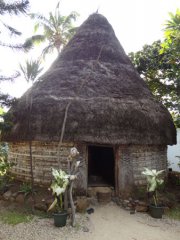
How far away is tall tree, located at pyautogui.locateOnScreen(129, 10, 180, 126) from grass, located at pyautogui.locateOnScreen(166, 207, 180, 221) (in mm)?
3777

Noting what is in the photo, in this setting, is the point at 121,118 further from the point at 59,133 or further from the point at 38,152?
the point at 38,152

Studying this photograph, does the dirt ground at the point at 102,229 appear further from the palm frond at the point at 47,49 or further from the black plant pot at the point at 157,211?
the palm frond at the point at 47,49

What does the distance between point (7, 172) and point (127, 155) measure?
202 inches

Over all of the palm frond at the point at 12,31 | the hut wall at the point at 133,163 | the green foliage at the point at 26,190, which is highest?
the palm frond at the point at 12,31

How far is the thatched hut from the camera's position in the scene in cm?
805

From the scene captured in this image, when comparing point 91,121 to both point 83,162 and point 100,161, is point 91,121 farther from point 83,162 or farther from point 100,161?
point 100,161

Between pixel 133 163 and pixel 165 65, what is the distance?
7.49 meters

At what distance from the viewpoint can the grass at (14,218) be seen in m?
6.60

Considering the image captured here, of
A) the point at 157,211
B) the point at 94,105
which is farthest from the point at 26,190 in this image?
the point at 157,211

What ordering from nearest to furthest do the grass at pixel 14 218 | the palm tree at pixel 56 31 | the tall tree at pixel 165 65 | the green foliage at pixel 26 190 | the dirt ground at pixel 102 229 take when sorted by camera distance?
1. the dirt ground at pixel 102 229
2. the grass at pixel 14 218
3. the green foliage at pixel 26 190
4. the tall tree at pixel 165 65
5. the palm tree at pixel 56 31

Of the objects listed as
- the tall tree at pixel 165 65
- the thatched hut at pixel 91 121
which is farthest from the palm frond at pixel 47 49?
the thatched hut at pixel 91 121

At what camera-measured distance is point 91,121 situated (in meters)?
8.07

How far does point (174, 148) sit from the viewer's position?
17.2 meters

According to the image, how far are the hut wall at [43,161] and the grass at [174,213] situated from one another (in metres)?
2.82
